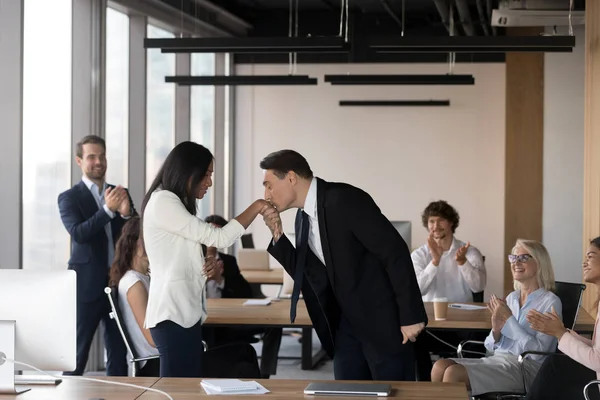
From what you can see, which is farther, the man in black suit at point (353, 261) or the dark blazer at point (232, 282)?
the dark blazer at point (232, 282)

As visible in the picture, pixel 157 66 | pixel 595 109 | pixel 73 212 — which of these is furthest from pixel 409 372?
pixel 157 66

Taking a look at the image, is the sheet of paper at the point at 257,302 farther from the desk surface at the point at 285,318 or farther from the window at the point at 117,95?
the window at the point at 117,95

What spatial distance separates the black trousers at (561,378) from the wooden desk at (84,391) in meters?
1.70

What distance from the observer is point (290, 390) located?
318 centimetres

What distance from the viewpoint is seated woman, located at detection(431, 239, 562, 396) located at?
15.3 ft

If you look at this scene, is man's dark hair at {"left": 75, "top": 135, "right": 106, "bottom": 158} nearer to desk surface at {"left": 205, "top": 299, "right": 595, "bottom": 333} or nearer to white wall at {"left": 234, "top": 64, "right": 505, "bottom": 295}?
desk surface at {"left": 205, "top": 299, "right": 595, "bottom": 333}

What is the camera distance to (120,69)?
889 cm

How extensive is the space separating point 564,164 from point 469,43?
529cm

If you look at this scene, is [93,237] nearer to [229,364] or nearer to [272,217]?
[229,364]

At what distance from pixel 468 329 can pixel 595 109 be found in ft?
9.89

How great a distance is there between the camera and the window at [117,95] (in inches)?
339

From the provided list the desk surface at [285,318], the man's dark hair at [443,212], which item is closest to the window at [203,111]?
the man's dark hair at [443,212]

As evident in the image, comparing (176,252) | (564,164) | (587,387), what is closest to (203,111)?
(564,164)

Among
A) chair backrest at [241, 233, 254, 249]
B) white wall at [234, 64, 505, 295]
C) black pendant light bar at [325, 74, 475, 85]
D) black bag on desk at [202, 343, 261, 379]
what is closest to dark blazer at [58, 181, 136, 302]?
black bag on desk at [202, 343, 261, 379]
